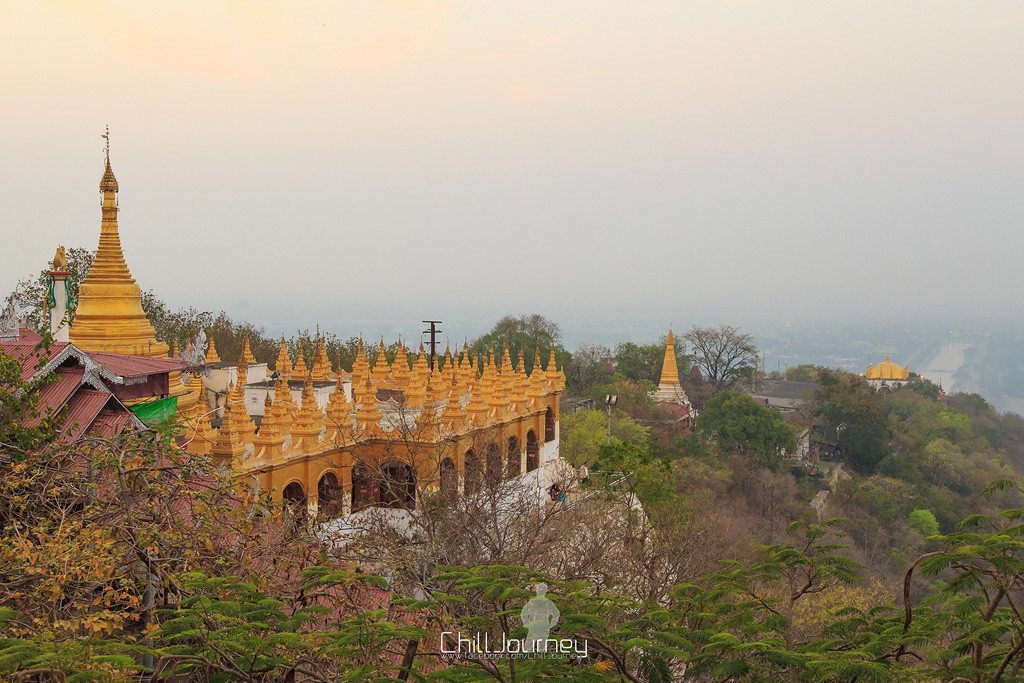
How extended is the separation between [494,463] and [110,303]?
1145 centimetres

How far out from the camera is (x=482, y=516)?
69.9 ft

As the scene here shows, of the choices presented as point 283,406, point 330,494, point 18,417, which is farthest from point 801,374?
point 18,417

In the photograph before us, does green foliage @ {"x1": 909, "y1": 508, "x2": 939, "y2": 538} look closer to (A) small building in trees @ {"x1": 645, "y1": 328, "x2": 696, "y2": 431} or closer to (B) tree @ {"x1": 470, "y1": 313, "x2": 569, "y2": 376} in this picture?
(A) small building in trees @ {"x1": 645, "y1": 328, "x2": 696, "y2": 431}

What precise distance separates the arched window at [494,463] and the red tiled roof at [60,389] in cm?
1211


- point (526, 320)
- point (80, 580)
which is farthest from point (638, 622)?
point (526, 320)

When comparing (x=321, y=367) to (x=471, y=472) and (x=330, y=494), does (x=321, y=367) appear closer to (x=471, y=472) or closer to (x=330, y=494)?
(x=471, y=472)

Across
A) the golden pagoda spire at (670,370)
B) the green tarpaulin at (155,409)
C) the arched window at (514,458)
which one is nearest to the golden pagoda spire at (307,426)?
the green tarpaulin at (155,409)

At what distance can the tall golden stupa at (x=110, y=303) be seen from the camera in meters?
27.1

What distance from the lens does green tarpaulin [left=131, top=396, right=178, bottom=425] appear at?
21.0 m

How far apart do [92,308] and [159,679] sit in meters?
17.9

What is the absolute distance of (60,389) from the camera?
1606 cm

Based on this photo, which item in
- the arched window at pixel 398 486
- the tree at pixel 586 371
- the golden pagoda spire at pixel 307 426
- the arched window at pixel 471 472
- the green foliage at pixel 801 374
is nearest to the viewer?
the golden pagoda spire at pixel 307 426

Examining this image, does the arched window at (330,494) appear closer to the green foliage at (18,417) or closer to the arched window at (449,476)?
the arched window at (449,476)

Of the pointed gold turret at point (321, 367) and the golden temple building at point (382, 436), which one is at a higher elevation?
the pointed gold turret at point (321, 367)
